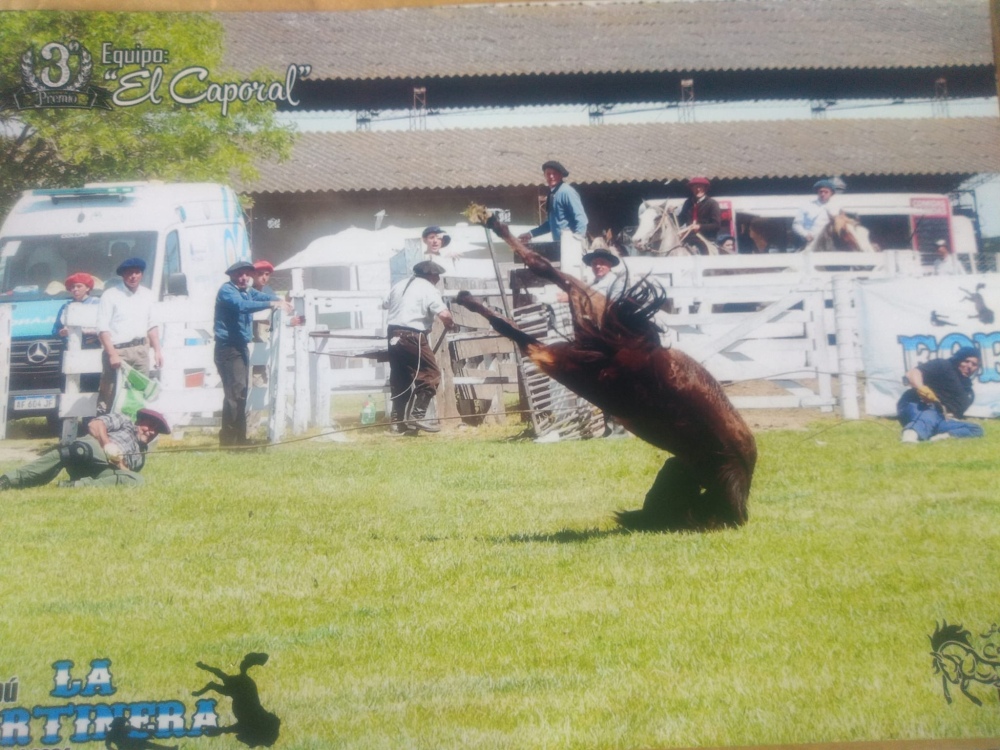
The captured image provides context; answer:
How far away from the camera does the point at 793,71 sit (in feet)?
12.5

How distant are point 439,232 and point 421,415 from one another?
2.10 feet

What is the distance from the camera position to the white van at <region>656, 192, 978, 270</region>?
3613 mm

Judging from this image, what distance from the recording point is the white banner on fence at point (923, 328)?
3.57 meters

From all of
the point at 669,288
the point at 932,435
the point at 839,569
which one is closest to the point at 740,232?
the point at 669,288

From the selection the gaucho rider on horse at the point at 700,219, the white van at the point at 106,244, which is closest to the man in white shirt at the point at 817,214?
the gaucho rider on horse at the point at 700,219

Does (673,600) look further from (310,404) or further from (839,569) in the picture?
(310,404)

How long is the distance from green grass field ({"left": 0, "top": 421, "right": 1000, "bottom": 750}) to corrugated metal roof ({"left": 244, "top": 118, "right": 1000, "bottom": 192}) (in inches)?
36.6

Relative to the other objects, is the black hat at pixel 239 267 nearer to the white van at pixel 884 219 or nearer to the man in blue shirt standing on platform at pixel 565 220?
the man in blue shirt standing on platform at pixel 565 220

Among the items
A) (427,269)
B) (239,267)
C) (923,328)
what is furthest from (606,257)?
(239,267)

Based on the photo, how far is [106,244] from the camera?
338cm

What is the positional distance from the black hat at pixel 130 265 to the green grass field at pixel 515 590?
25.1 inches

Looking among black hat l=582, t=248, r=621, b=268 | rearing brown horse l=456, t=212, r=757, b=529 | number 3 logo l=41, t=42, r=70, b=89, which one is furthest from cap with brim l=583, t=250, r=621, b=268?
number 3 logo l=41, t=42, r=70, b=89

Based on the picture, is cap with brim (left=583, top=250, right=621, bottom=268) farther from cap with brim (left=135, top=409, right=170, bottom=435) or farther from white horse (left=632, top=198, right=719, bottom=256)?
cap with brim (left=135, top=409, right=170, bottom=435)

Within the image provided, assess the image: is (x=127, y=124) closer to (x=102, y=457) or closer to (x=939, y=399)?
(x=102, y=457)
